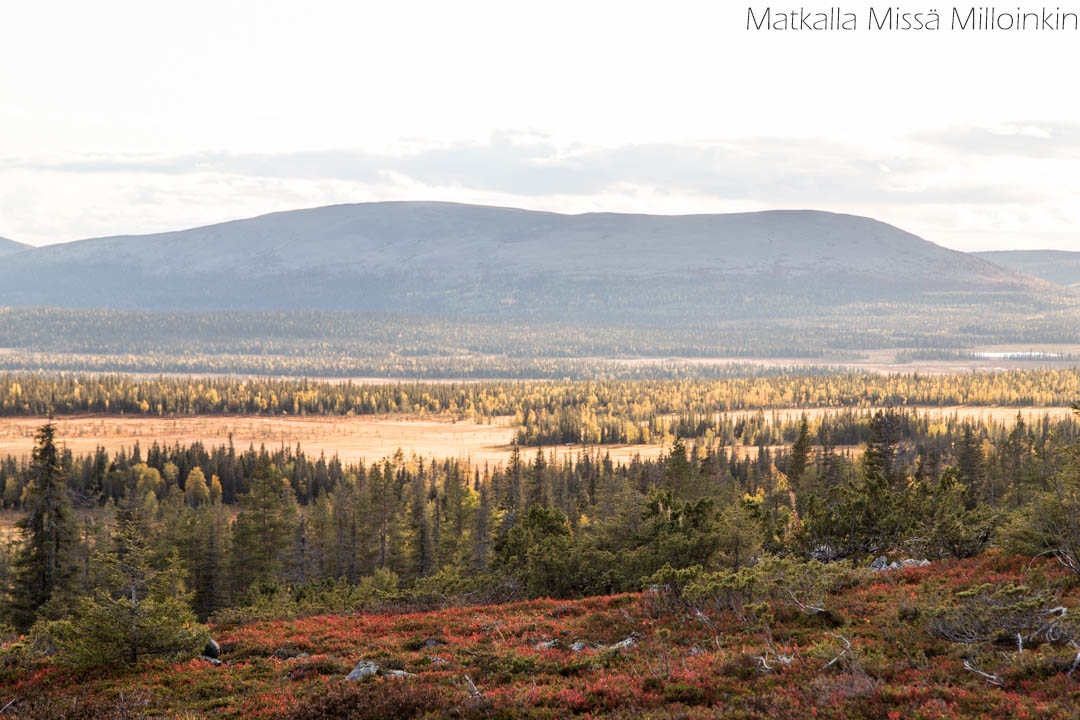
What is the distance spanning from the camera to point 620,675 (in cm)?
2353

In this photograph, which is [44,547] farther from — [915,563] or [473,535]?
[915,563]

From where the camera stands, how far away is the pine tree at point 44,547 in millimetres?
53719

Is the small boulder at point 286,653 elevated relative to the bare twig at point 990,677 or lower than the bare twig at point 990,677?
lower

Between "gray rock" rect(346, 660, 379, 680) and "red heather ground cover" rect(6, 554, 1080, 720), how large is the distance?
0.50 m

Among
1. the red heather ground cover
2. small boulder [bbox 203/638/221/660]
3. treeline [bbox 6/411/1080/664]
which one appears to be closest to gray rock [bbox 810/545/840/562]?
treeline [bbox 6/411/1080/664]

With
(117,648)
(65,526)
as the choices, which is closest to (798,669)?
(117,648)

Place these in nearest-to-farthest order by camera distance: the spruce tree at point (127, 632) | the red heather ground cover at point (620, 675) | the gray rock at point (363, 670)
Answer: the red heather ground cover at point (620, 675)
the gray rock at point (363, 670)
the spruce tree at point (127, 632)

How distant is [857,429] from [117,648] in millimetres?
190660

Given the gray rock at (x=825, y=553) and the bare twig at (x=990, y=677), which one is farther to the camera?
the gray rock at (x=825, y=553)

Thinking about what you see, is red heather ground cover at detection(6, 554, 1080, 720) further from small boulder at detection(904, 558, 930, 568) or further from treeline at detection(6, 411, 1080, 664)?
treeline at detection(6, 411, 1080, 664)

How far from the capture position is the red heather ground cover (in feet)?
65.2

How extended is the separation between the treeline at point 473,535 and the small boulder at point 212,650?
1043mm

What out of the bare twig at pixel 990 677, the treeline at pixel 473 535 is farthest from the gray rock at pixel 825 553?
the bare twig at pixel 990 677

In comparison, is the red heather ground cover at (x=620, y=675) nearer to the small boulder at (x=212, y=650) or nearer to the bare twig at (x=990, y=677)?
the bare twig at (x=990, y=677)
